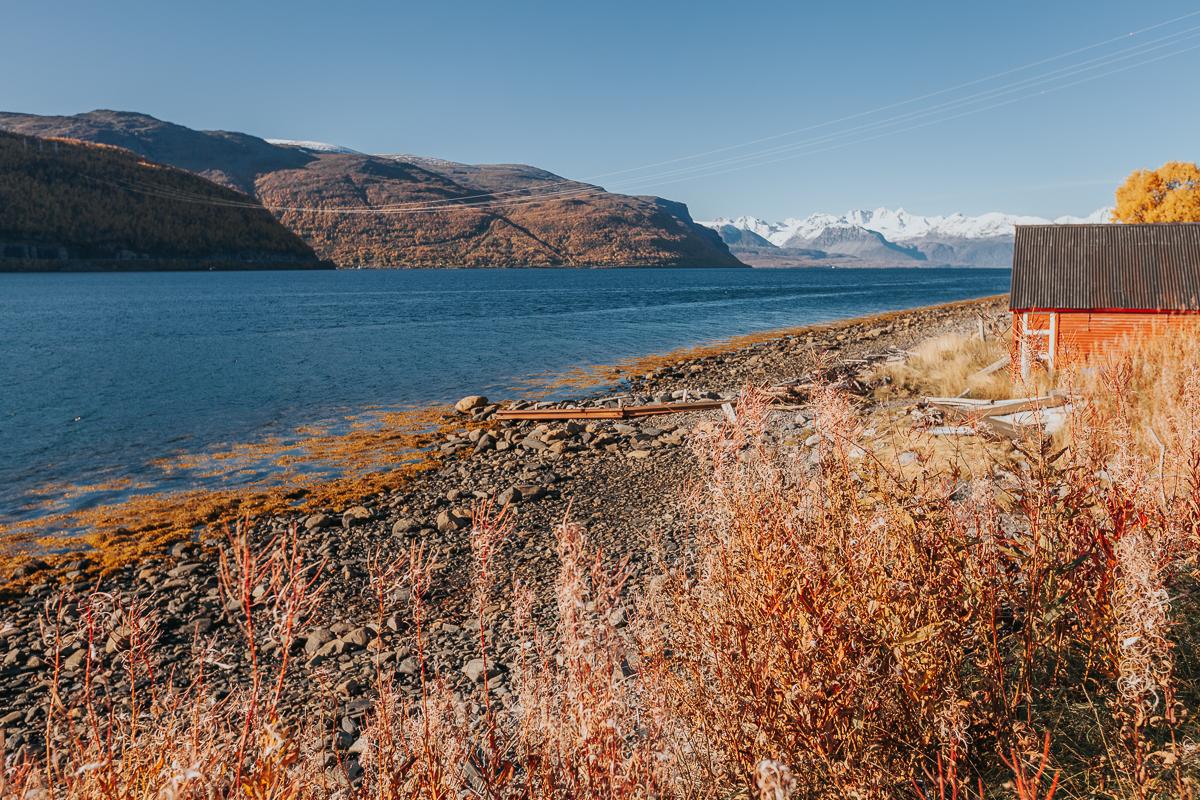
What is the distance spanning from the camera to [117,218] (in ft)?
421

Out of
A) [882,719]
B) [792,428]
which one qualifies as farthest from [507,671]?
[792,428]

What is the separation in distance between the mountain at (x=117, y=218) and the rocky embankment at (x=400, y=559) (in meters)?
133

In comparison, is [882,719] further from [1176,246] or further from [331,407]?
[331,407]

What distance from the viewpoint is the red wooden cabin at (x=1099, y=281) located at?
53.8 ft

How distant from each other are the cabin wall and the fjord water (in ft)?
53.0

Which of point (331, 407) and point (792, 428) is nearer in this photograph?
point (792, 428)

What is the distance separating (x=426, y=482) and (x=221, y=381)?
689 inches

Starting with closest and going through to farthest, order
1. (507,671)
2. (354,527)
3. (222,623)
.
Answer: (507,671) → (222,623) → (354,527)

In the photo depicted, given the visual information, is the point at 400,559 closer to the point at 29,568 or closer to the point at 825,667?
the point at 825,667

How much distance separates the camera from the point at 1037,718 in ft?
10.3

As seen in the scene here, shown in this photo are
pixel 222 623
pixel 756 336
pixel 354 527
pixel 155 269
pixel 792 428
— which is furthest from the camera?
pixel 155 269

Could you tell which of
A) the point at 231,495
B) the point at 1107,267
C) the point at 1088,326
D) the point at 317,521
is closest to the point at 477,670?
the point at 317,521

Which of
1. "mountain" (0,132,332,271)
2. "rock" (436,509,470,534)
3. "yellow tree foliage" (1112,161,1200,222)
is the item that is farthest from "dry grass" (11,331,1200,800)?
"mountain" (0,132,332,271)

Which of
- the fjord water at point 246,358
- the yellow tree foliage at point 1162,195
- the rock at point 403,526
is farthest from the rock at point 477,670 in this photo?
the yellow tree foliage at point 1162,195
